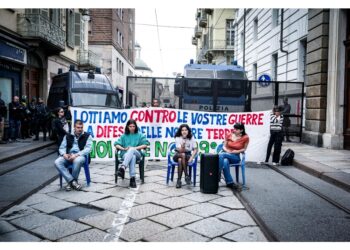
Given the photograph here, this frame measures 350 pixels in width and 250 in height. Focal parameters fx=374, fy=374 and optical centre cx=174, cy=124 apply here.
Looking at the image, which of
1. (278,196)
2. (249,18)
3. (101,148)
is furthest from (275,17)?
(278,196)

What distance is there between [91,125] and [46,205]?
3775 mm

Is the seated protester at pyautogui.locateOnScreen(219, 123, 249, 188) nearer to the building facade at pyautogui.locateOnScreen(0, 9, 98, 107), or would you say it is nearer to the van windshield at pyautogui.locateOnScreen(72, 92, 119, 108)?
the van windshield at pyautogui.locateOnScreen(72, 92, 119, 108)

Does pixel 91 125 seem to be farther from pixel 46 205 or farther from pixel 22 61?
pixel 22 61

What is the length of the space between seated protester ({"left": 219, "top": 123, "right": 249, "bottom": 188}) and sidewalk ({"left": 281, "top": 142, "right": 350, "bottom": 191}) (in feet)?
6.16

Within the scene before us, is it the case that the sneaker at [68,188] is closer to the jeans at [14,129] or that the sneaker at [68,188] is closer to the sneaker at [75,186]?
the sneaker at [75,186]

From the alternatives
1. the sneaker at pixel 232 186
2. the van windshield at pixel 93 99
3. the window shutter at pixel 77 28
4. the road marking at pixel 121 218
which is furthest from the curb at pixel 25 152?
the window shutter at pixel 77 28

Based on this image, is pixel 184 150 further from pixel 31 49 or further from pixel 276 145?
pixel 31 49

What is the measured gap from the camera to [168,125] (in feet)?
30.7

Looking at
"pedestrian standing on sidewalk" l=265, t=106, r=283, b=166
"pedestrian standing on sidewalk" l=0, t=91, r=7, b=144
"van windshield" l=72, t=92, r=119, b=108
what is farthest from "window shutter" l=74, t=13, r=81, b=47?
"pedestrian standing on sidewalk" l=265, t=106, r=283, b=166

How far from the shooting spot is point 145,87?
14.2 meters

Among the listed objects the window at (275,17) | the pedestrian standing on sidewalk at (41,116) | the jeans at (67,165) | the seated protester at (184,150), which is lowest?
the jeans at (67,165)

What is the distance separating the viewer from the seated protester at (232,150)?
22.3 ft

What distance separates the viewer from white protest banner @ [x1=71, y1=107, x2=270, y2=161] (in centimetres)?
898

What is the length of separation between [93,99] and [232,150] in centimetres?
749
